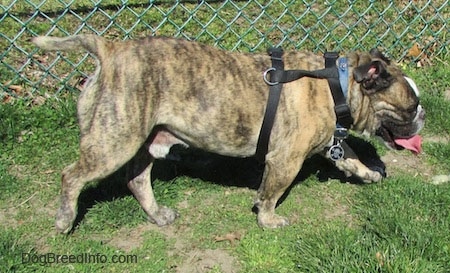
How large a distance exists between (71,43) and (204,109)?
35.9 inches

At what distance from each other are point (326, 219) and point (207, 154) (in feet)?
3.93

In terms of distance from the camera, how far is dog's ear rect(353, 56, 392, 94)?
3.96 m

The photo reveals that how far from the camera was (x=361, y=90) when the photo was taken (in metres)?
4.11

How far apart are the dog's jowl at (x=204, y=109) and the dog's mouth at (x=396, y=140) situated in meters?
0.01

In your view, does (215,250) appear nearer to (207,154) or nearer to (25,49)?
(207,154)

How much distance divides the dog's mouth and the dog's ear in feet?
1.31

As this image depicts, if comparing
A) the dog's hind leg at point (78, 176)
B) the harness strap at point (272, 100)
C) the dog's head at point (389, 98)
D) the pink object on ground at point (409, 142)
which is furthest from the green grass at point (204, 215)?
the harness strap at point (272, 100)

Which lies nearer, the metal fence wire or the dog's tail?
the dog's tail

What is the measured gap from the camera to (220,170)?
16.5 ft

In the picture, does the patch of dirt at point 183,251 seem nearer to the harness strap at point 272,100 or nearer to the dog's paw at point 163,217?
the dog's paw at point 163,217

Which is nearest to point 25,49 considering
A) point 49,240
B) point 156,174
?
point 156,174

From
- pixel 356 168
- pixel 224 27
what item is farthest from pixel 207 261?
pixel 224 27

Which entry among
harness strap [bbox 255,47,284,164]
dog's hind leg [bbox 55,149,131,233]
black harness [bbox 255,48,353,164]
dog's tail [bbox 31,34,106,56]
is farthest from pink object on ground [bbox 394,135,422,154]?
dog's tail [bbox 31,34,106,56]

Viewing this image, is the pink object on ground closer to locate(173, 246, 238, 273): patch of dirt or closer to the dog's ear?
the dog's ear
